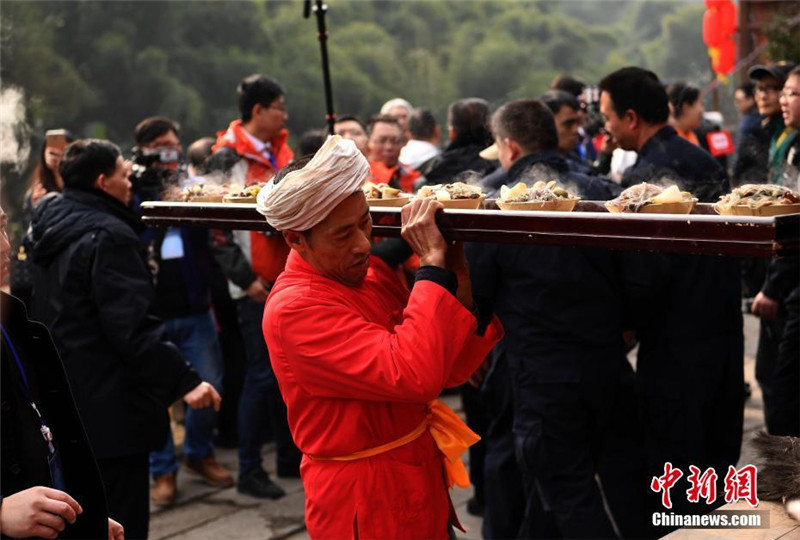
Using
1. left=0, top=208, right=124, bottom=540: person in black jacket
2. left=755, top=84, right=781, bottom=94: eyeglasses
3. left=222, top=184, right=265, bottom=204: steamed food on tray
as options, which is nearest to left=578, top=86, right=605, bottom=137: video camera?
left=755, top=84, right=781, bottom=94: eyeglasses

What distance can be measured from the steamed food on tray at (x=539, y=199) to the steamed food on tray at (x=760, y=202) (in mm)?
432

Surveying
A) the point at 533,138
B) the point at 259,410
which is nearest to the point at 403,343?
Answer: the point at 533,138

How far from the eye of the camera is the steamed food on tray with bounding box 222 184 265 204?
3340 millimetres

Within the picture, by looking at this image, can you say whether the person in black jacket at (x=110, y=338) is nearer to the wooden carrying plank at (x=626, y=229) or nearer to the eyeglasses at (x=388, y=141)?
the wooden carrying plank at (x=626, y=229)

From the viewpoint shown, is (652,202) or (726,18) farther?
(726,18)

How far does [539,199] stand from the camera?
266 cm

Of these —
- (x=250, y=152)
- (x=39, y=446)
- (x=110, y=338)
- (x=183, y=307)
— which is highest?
(x=250, y=152)

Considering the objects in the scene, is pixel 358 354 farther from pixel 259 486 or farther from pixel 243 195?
pixel 259 486

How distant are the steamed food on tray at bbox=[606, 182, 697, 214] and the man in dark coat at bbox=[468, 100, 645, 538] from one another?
4.72ft

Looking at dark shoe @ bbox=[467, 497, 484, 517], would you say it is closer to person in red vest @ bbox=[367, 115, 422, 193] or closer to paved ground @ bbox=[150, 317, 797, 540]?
paved ground @ bbox=[150, 317, 797, 540]

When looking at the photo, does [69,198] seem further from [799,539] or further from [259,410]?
[799,539]

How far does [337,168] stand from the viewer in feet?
8.07

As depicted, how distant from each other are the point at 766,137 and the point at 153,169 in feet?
15.1

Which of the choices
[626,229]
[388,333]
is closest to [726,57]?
[626,229]
